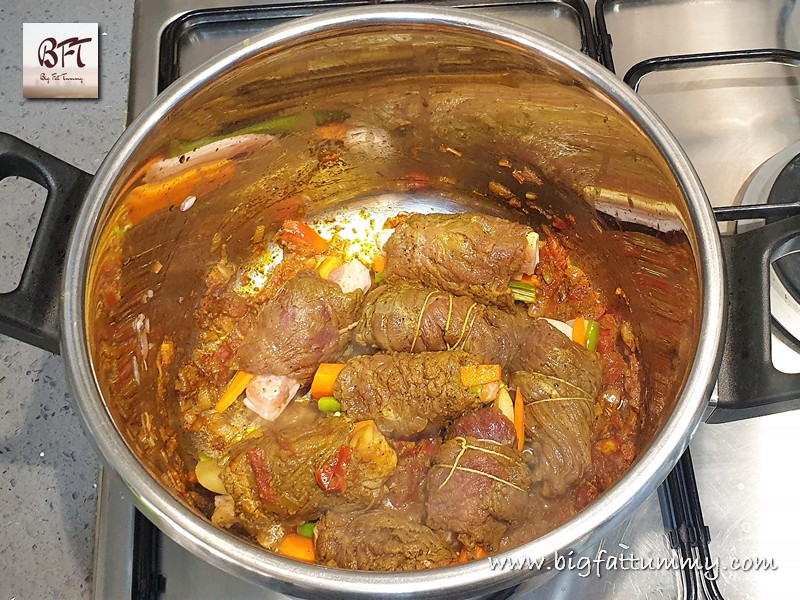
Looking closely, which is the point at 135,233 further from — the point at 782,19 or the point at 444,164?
the point at 782,19

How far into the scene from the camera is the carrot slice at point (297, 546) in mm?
1251

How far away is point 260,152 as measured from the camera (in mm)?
1425

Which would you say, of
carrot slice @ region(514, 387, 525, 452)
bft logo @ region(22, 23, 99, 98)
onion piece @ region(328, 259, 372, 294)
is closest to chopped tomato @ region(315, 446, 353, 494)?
carrot slice @ region(514, 387, 525, 452)

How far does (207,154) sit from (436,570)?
89cm

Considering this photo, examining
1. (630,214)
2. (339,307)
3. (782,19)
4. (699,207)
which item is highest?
(782,19)

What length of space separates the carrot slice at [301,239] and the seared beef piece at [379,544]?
671mm

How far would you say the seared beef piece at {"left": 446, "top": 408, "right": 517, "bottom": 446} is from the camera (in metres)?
1.27

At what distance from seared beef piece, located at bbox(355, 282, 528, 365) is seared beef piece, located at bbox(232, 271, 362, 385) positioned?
0.08 metres

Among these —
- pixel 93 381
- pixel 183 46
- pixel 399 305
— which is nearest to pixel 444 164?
pixel 399 305

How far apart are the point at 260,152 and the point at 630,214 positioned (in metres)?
0.77

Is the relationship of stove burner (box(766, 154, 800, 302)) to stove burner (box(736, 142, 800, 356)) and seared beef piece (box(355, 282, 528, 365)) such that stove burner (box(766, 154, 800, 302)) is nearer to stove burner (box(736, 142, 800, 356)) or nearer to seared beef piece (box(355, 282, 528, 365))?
stove burner (box(736, 142, 800, 356))

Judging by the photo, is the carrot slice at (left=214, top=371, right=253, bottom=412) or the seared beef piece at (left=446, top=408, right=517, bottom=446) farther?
the carrot slice at (left=214, top=371, right=253, bottom=412)

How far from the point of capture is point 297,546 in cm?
127

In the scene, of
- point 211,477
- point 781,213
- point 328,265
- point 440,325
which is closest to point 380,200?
point 328,265
